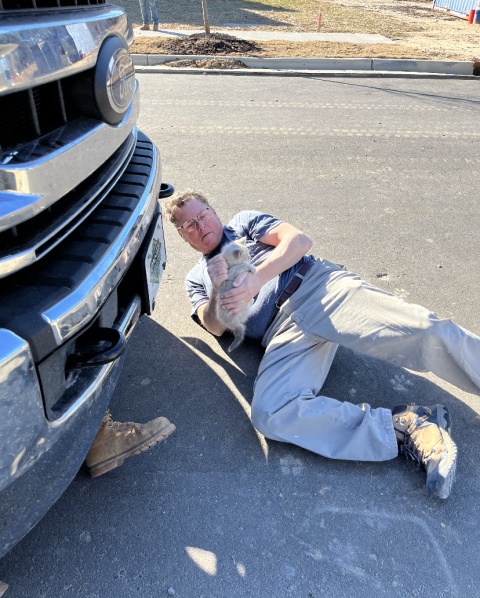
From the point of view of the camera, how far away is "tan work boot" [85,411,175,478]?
2084 millimetres

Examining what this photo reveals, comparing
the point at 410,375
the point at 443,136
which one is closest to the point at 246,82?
the point at 443,136

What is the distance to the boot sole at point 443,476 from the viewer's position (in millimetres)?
2055

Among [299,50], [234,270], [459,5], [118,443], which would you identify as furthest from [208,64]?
[459,5]

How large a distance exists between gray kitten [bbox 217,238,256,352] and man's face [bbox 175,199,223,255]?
6.0 inches

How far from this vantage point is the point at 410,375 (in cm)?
274

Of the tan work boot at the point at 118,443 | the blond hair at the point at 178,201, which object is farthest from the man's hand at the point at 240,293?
the tan work boot at the point at 118,443

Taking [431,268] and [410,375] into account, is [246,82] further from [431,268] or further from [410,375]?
[410,375]

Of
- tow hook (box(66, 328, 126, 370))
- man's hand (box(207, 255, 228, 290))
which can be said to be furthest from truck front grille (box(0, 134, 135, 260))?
man's hand (box(207, 255, 228, 290))

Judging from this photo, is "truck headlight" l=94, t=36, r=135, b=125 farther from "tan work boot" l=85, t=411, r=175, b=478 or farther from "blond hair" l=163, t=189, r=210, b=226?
"tan work boot" l=85, t=411, r=175, b=478

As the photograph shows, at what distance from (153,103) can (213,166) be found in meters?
2.47

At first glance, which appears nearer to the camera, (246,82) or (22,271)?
(22,271)

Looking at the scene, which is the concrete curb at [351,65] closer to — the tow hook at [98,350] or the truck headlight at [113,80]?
the truck headlight at [113,80]

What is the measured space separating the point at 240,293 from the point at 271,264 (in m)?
0.27

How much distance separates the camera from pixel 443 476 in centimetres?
206
